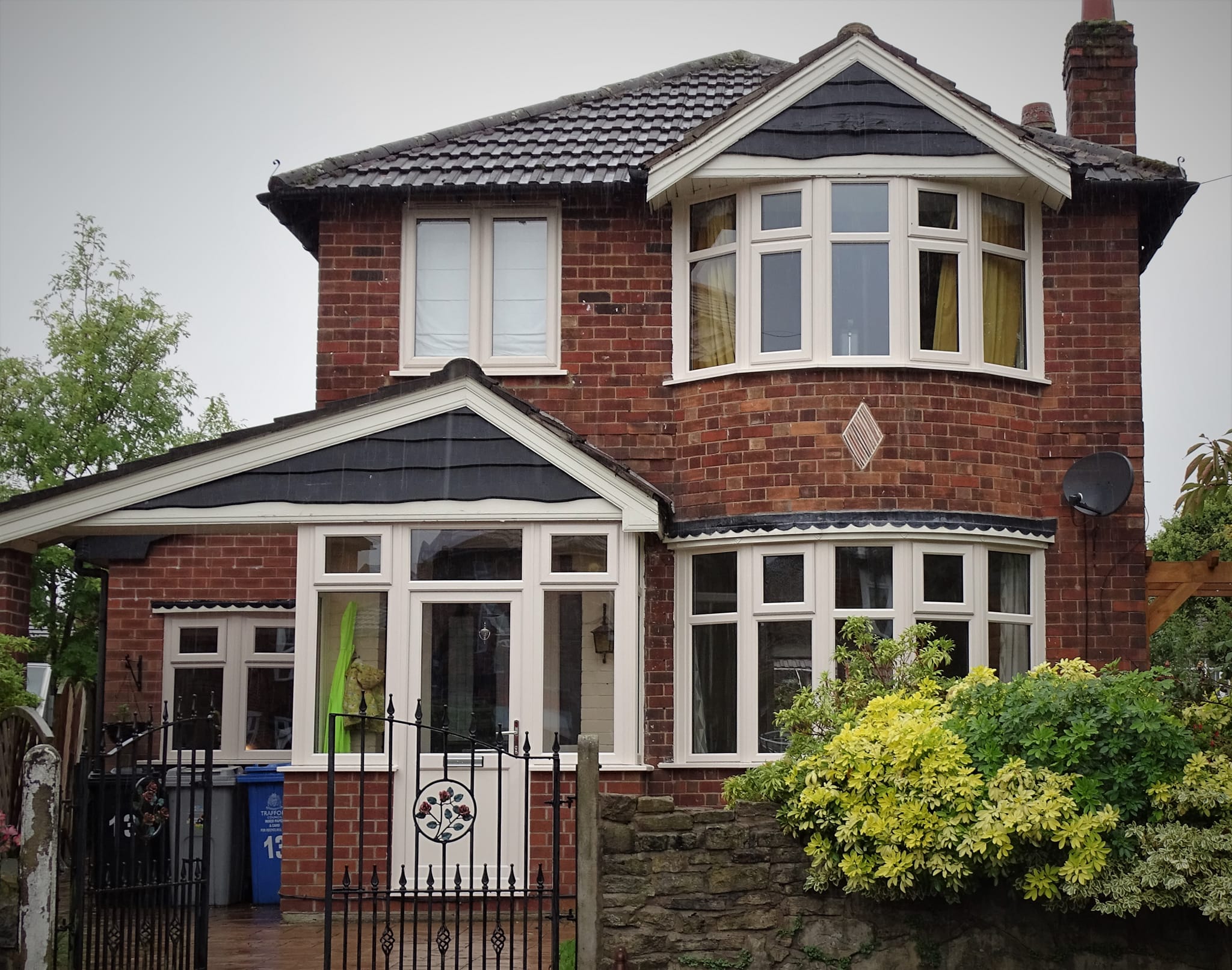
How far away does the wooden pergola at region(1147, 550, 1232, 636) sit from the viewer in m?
14.5

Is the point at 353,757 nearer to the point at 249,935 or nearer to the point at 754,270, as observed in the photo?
the point at 249,935

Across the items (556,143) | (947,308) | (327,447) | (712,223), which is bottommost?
(327,447)

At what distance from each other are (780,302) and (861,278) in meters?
0.74

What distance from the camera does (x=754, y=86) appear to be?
55.1 feet

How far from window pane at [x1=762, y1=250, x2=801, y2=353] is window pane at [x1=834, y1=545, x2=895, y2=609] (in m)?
1.88

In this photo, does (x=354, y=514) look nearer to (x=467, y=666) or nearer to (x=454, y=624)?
(x=454, y=624)

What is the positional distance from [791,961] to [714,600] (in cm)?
466

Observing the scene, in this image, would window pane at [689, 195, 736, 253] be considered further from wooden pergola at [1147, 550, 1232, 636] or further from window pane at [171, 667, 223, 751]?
window pane at [171, 667, 223, 751]

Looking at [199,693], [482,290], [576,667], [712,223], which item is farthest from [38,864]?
[199,693]

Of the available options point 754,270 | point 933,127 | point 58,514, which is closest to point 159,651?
point 58,514

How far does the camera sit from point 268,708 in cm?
1814

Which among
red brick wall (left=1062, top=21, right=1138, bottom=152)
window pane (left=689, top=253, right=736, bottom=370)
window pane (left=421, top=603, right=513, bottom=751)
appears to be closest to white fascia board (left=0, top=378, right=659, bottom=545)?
window pane (left=421, top=603, right=513, bottom=751)

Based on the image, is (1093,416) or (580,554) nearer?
(580,554)

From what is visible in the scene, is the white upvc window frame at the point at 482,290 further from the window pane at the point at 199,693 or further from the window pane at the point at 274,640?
the window pane at the point at 199,693
